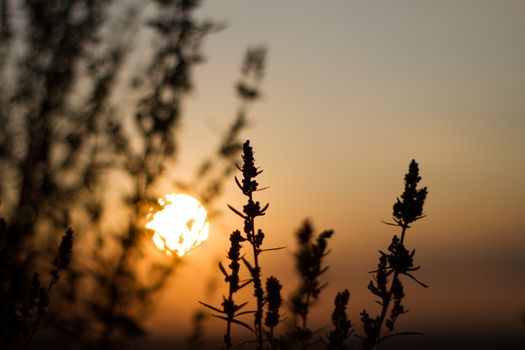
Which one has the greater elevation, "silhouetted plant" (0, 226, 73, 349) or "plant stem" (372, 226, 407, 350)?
"silhouetted plant" (0, 226, 73, 349)

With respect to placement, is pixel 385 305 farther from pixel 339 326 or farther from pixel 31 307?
pixel 31 307

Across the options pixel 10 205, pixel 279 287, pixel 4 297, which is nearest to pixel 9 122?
pixel 10 205

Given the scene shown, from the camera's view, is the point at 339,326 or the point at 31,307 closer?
the point at 339,326

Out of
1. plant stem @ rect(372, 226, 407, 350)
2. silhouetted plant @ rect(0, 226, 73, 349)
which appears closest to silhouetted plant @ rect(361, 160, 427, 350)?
plant stem @ rect(372, 226, 407, 350)

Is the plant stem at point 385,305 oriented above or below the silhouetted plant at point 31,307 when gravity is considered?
below

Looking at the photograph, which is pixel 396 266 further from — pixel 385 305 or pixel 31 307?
pixel 31 307

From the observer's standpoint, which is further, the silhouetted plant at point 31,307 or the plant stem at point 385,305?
the silhouetted plant at point 31,307

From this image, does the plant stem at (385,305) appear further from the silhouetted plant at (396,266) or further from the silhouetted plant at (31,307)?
the silhouetted plant at (31,307)

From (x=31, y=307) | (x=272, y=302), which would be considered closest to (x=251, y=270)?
(x=272, y=302)

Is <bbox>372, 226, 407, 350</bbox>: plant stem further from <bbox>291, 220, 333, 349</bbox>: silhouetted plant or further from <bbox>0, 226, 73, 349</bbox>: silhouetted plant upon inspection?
<bbox>0, 226, 73, 349</bbox>: silhouetted plant

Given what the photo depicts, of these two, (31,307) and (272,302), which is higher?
(31,307)

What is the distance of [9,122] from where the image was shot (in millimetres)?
7074

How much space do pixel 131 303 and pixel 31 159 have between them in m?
2.36

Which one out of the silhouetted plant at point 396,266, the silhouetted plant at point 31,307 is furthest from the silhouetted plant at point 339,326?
the silhouetted plant at point 31,307
